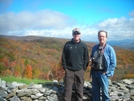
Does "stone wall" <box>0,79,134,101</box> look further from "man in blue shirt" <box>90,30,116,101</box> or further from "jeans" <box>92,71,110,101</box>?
"man in blue shirt" <box>90,30,116,101</box>

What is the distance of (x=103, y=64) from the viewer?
4.98m

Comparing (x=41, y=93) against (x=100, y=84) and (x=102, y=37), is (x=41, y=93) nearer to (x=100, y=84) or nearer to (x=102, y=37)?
(x=100, y=84)

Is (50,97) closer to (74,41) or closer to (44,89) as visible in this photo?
(44,89)

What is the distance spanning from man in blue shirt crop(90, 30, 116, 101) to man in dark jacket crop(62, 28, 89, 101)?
34 centimetres

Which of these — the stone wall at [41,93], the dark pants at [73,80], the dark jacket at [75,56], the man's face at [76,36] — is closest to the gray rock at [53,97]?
the stone wall at [41,93]

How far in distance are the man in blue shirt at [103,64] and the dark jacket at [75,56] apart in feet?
1.01

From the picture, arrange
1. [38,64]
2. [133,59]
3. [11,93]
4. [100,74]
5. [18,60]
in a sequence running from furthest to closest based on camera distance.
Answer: [133,59] → [38,64] → [18,60] → [11,93] → [100,74]

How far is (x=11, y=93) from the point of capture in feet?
18.9

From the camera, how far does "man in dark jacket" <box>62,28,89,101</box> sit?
203 inches

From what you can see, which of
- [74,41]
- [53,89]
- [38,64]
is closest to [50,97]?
[53,89]

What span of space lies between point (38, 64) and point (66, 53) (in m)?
51.9

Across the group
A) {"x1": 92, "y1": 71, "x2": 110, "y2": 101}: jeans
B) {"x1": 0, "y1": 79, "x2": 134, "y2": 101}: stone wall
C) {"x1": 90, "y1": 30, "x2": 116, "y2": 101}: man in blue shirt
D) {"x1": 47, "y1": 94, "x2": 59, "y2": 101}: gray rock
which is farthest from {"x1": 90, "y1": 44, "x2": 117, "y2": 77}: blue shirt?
{"x1": 47, "y1": 94, "x2": 59, "y2": 101}: gray rock

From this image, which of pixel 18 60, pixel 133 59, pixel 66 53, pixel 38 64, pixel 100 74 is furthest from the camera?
pixel 133 59

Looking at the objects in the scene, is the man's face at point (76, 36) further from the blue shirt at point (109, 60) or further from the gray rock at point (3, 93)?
the gray rock at point (3, 93)
